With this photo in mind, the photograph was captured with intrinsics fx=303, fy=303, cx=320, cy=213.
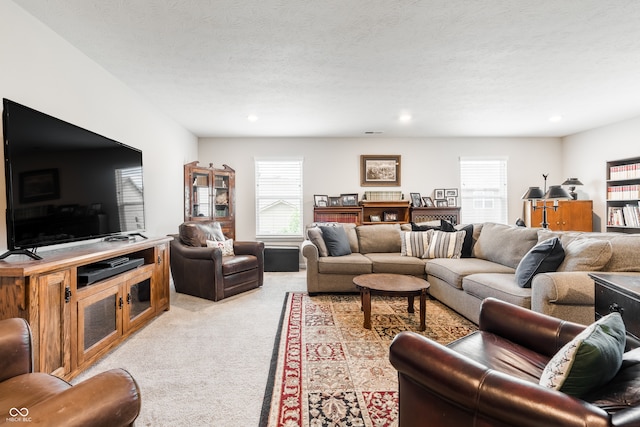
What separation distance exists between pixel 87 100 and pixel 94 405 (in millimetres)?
2935

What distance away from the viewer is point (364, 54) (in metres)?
2.73

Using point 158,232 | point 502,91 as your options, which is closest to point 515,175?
point 502,91

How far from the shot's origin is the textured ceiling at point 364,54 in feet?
6.95

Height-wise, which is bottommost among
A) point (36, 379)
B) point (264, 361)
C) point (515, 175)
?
point (264, 361)

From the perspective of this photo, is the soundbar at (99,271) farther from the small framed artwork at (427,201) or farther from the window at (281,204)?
the small framed artwork at (427,201)

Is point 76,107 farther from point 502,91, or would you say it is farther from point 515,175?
point 515,175

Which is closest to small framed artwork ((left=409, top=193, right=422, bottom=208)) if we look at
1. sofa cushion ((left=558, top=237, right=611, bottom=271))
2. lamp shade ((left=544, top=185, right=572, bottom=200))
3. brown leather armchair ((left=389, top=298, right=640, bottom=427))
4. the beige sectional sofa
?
the beige sectional sofa

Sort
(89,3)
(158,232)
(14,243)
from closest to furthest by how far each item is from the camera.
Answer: (14,243), (89,3), (158,232)

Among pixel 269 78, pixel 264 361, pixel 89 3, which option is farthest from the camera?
pixel 269 78

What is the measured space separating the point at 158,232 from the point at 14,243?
2.35 metres

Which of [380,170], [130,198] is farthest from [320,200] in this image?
[130,198]

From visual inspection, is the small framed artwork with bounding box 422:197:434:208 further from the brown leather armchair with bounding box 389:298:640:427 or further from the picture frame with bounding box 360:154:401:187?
the brown leather armchair with bounding box 389:298:640:427

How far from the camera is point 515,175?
5.89 m

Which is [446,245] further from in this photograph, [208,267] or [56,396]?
[56,396]
